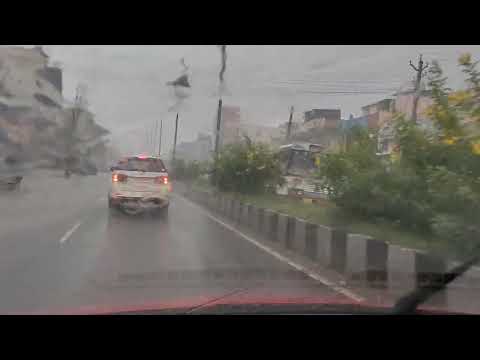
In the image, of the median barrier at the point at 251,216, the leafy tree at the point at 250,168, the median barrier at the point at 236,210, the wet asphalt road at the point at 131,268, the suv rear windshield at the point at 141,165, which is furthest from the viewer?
the leafy tree at the point at 250,168

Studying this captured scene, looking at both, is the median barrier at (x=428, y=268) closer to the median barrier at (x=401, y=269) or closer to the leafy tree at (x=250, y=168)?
the median barrier at (x=401, y=269)

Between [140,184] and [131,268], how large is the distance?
8675mm

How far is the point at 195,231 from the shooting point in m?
14.2

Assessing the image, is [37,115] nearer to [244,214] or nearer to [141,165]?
[141,165]

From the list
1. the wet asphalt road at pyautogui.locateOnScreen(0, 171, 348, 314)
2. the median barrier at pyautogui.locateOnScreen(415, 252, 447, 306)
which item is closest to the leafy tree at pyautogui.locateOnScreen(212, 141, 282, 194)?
the wet asphalt road at pyautogui.locateOnScreen(0, 171, 348, 314)

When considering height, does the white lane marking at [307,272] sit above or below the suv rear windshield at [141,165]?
below

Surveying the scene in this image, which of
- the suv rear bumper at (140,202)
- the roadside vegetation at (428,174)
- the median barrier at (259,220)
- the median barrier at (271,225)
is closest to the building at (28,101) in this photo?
the suv rear bumper at (140,202)

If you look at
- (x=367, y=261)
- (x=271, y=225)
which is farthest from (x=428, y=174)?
(x=271, y=225)

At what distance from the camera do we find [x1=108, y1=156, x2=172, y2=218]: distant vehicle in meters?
17.1

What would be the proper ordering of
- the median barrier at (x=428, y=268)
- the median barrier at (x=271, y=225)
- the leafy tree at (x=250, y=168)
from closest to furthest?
the median barrier at (x=428, y=268) → the median barrier at (x=271, y=225) → the leafy tree at (x=250, y=168)

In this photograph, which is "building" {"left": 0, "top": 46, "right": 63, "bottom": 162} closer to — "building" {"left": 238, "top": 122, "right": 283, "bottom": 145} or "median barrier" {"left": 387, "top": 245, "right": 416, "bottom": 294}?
"building" {"left": 238, "top": 122, "right": 283, "bottom": 145}

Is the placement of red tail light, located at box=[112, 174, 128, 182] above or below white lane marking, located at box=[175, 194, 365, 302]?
above

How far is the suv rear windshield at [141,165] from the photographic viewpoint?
17.4m
